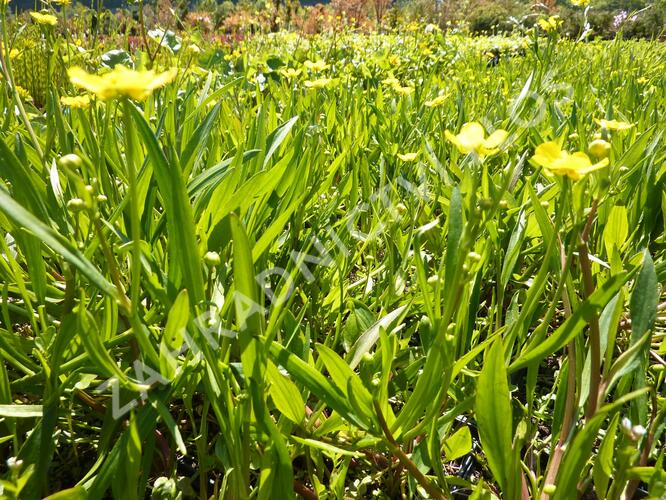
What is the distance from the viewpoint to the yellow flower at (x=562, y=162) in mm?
396

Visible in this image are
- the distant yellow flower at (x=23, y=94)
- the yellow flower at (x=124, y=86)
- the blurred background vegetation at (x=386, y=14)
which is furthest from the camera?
the blurred background vegetation at (x=386, y=14)

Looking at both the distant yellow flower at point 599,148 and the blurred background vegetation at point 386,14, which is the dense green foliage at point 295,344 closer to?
A: the distant yellow flower at point 599,148

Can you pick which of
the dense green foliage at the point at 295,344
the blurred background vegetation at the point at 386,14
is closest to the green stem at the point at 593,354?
the dense green foliage at the point at 295,344

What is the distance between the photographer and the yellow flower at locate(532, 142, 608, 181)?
1.30ft

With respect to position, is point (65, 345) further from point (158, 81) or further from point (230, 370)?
point (158, 81)

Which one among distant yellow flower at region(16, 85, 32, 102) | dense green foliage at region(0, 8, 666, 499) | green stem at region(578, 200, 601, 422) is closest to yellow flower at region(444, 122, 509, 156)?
dense green foliage at region(0, 8, 666, 499)

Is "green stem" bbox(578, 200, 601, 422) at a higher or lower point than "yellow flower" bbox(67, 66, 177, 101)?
lower

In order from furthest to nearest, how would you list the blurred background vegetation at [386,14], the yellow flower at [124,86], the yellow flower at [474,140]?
1. the blurred background vegetation at [386,14]
2. the yellow flower at [474,140]
3. the yellow flower at [124,86]

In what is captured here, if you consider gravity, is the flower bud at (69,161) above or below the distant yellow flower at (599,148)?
below

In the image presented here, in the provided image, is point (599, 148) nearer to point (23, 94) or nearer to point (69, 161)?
point (69, 161)

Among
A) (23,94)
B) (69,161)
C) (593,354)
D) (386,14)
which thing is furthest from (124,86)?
(386,14)

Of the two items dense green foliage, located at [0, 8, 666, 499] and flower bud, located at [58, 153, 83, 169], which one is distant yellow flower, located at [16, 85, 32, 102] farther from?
flower bud, located at [58, 153, 83, 169]

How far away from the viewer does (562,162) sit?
0.40m

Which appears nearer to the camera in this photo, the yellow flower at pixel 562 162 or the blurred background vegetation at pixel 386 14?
the yellow flower at pixel 562 162
